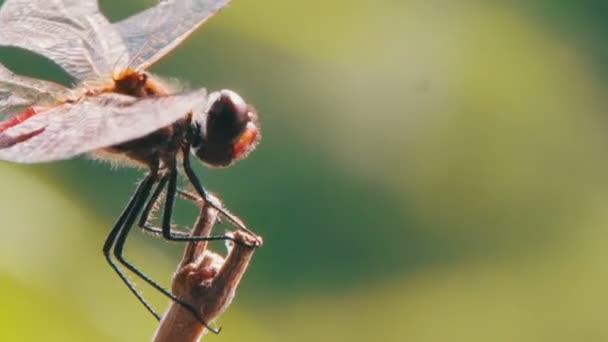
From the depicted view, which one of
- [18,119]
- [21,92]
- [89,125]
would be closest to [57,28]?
[21,92]

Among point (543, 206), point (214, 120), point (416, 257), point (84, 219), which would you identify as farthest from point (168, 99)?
point (543, 206)

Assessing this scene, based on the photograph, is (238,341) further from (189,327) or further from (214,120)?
(189,327)

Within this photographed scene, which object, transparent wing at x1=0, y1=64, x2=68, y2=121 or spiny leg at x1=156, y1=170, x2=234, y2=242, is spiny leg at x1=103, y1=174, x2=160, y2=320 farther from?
transparent wing at x1=0, y1=64, x2=68, y2=121

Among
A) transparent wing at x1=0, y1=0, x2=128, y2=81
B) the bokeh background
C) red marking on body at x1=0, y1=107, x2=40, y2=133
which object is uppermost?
the bokeh background

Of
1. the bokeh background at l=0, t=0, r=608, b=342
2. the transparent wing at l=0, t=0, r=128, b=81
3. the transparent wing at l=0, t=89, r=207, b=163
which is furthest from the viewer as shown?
the bokeh background at l=0, t=0, r=608, b=342

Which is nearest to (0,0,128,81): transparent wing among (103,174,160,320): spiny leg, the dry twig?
(103,174,160,320): spiny leg

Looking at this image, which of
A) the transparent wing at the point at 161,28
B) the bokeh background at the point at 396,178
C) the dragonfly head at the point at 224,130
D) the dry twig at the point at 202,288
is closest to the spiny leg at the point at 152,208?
the dragonfly head at the point at 224,130

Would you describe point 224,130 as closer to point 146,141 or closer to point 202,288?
point 146,141
